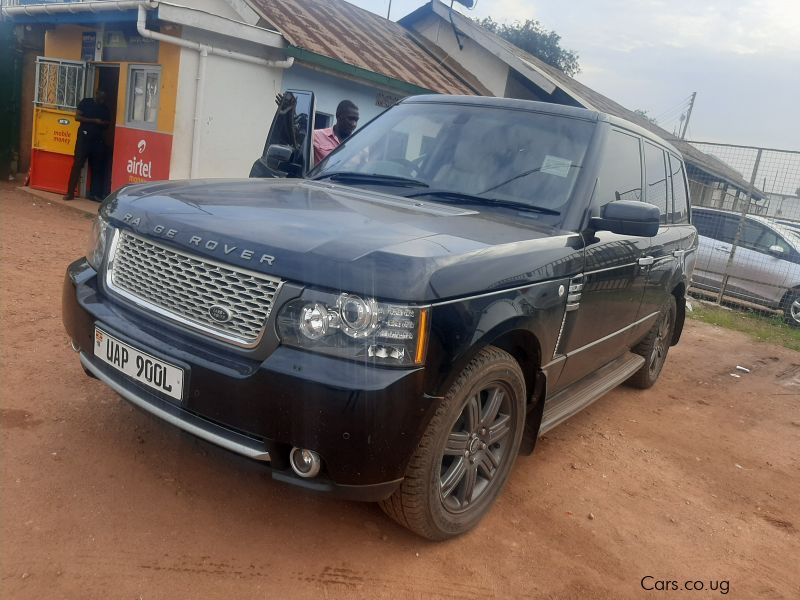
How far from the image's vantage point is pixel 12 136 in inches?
505

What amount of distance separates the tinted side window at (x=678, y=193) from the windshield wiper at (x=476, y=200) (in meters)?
2.21

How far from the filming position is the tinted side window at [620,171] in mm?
3471

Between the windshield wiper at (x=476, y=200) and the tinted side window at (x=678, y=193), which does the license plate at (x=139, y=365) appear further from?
the tinted side window at (x=678, y=193)

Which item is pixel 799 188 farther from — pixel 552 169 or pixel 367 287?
pixel 367 287

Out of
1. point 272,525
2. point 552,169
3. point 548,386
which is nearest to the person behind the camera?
point 272,525

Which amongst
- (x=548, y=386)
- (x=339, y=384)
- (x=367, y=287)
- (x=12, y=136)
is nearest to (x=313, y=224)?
(x=367, y=287)

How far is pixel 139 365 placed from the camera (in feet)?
7.92

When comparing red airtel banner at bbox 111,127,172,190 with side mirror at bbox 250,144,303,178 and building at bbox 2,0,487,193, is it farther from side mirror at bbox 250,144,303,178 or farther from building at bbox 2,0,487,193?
side mirror at bbox 250,144,303,178

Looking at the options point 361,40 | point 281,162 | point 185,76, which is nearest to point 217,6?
point 185,76

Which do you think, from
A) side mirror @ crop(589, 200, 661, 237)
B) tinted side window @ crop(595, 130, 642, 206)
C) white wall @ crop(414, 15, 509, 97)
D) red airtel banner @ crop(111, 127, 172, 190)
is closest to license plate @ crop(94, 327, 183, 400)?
side mirror @ crop(589, 200, 661, 237)

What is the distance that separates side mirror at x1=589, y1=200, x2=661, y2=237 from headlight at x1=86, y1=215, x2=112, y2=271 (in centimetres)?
231

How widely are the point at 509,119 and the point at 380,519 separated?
2235 mm

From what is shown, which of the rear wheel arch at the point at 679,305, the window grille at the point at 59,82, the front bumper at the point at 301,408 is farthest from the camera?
the window grille at the point at 59,82

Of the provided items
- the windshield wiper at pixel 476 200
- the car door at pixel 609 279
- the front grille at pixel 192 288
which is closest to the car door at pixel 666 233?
the car door at pixel 609 279
